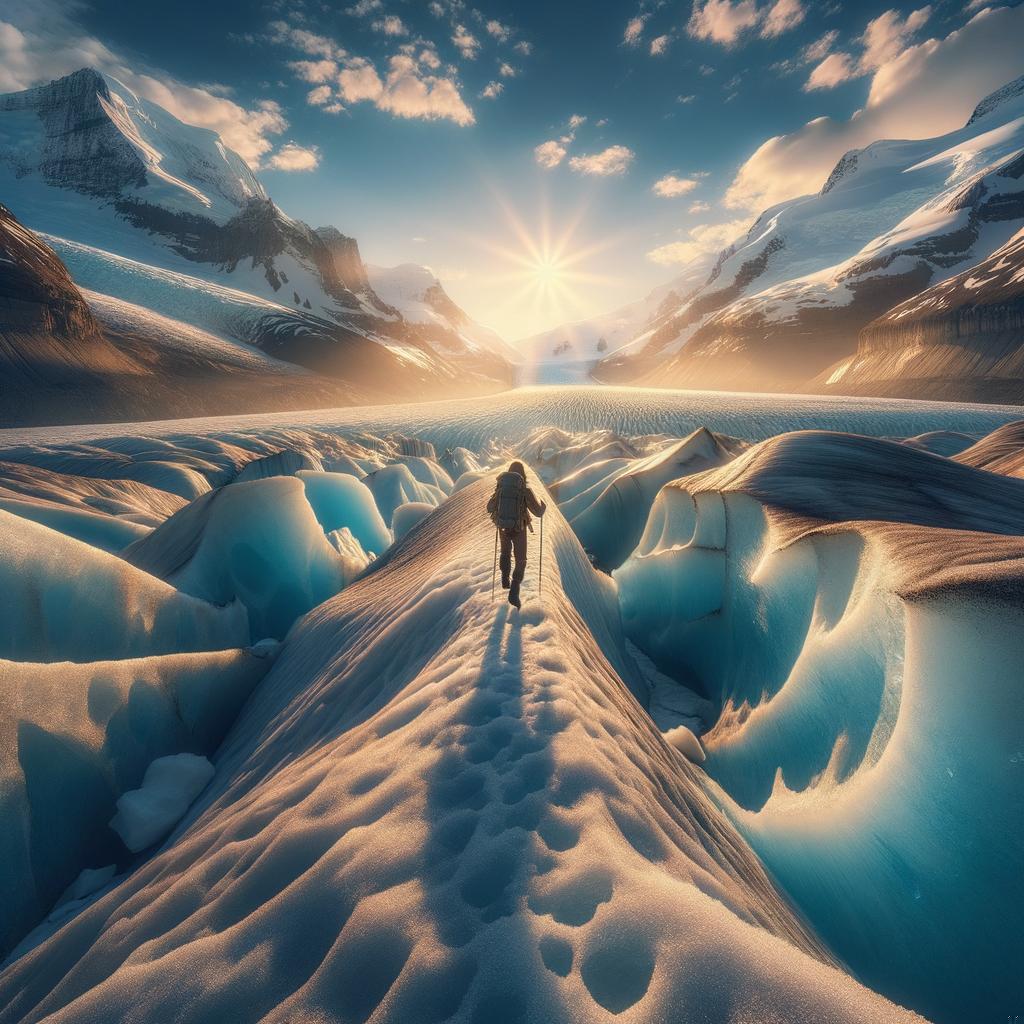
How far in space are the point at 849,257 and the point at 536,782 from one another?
112 metres

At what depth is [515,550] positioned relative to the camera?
349 centimetres

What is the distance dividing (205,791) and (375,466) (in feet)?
59.5

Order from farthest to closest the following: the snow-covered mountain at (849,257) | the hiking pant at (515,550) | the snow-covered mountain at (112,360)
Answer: the snow-covered mountain at (849,257) → the snow-covered mountain at (112,360) → the hiking pant at (515,550)

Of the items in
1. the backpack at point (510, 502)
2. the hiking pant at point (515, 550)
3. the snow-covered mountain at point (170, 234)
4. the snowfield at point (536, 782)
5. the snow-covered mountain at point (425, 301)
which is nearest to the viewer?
the snowfield at point (536, 782)

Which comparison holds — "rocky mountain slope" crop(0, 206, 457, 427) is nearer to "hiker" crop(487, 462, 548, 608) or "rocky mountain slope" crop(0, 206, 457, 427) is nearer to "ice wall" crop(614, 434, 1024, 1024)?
"hiker" crop(487, 462, 548, 608)

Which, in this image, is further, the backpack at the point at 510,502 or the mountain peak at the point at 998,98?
the mountain peak at the point at 998,98

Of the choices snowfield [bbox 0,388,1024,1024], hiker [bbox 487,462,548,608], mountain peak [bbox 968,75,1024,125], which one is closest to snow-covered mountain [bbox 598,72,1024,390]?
mountain peak [bbox 968,75,1024,125]

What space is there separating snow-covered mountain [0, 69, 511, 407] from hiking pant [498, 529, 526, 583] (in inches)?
2581

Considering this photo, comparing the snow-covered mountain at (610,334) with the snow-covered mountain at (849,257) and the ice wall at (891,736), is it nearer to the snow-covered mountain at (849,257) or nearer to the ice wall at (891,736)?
the snow-covered mountain at (849,257)

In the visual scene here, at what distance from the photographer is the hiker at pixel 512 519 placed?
343 centimetres

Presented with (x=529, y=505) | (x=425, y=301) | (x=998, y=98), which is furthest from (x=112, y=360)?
(x=998, y=98)

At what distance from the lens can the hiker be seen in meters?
3.43

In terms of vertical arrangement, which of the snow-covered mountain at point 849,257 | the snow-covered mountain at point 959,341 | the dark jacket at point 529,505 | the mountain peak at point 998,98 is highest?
the mountain peak at point 998,98

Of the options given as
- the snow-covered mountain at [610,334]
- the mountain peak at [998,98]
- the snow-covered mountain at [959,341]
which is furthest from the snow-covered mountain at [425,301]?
the mountain peak at [998,98]
